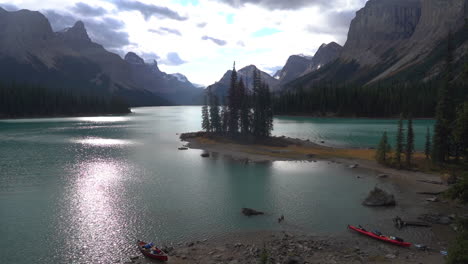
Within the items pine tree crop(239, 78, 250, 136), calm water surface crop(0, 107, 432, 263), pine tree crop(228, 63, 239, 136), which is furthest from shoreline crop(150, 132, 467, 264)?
pine tree crop(228, 63, 239, 136)

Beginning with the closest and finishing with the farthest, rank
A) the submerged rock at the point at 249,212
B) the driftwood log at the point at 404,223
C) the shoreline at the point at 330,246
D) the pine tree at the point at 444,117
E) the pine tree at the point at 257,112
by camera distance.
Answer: the shoreline at the point at 330,246, the driftwood log at the point at 404,223, the submerged rock at the point at 249,212, the pine tree at the point at 444,117, the pine tree at the point at 257,112

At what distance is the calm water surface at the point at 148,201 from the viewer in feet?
107

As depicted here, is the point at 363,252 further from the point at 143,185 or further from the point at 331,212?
the point at 143,185

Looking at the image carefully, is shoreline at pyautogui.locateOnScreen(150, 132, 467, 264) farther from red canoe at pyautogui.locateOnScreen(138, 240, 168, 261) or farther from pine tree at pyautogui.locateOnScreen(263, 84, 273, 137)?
pine tree at pyautogui.locateOnScreen(263, 84, 273, 137)

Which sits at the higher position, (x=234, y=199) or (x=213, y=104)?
(x=213, y=104)

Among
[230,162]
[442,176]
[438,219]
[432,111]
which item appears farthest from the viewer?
[432,111]

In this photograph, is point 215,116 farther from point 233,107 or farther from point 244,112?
point 244,112

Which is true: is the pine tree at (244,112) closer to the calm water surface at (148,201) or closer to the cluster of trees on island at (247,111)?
Result: the cluster of trees on island at (247,111)

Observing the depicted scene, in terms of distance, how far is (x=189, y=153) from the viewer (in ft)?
290

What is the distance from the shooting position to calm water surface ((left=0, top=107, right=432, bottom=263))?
32688mm

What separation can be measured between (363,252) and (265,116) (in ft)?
259

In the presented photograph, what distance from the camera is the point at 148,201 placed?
4528 cm

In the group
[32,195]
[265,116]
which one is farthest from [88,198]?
[265,116]

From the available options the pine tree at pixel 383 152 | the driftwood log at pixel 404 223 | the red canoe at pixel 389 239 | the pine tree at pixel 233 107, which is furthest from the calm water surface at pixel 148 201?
the pine tree at pixel 233 107
